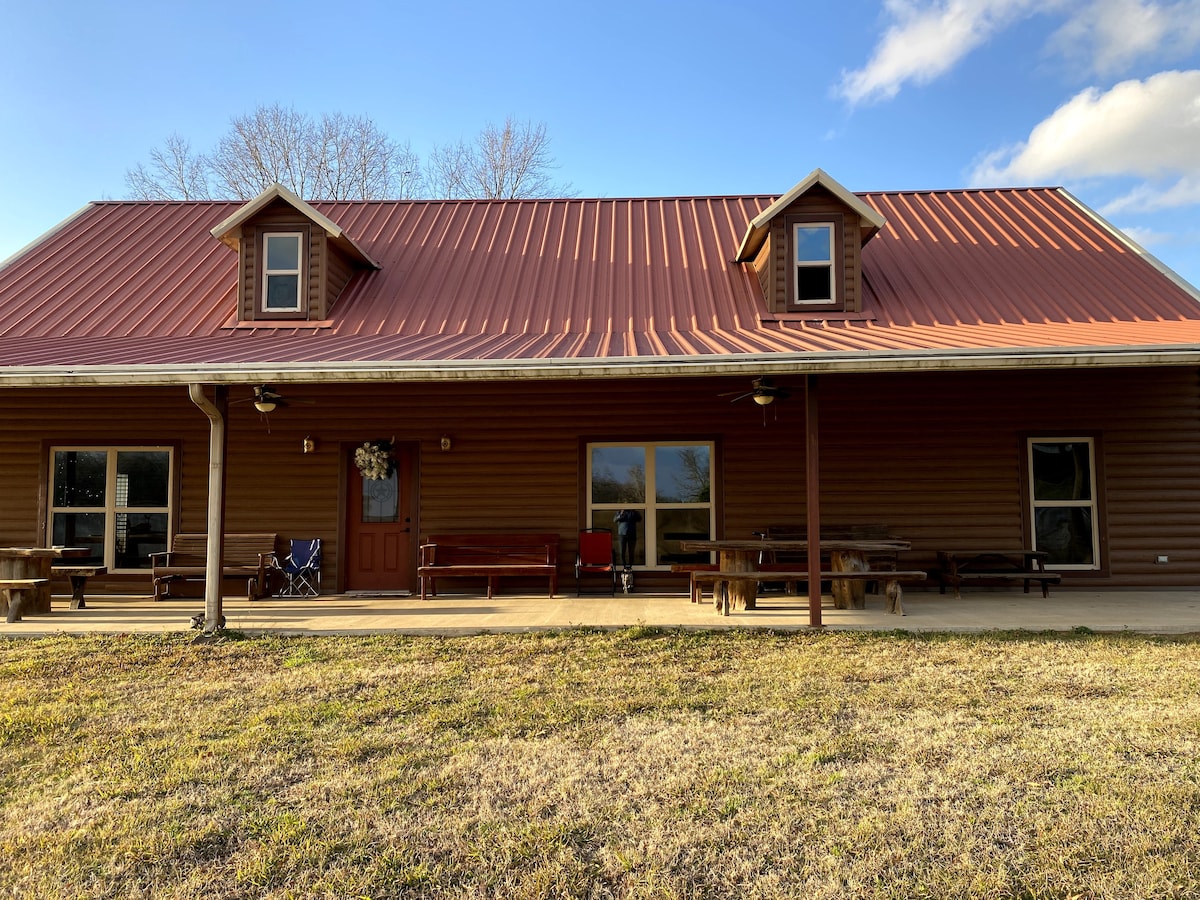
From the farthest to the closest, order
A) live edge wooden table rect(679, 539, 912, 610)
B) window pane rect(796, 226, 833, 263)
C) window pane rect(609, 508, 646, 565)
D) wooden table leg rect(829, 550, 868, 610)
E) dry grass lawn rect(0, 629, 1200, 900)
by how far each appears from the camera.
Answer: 1. window pane rect(796, 226, 833, 263)
2. window pane rect(609, 508, 646, 565)
3. wooden table leg rect(829, 550, 868, 610)
4. live edge wooden table rect(679, 539, 912, 610)
5. dry grass lawn rect(0, 629, 1200, 900)

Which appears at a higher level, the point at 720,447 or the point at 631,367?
the point at 631,367

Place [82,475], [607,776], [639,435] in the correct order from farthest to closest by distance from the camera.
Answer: [82,475]
[639,435]
[607,776]

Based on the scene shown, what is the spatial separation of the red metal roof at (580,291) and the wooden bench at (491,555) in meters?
2.47

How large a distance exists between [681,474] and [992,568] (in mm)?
4034

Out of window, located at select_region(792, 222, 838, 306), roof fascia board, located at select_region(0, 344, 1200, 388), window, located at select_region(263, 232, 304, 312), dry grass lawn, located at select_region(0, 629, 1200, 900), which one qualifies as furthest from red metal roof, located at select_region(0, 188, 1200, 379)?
dry grass lawn, located at select_region(0, 629, 1200, 900)

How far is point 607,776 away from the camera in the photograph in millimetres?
3859

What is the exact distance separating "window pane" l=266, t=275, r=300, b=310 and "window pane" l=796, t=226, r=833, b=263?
6.66 m

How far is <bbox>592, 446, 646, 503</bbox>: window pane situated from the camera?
10.4m

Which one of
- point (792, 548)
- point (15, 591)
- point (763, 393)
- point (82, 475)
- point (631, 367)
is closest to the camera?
point (631, 367)

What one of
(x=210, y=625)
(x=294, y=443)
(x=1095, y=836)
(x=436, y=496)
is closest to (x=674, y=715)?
(x=1095, y=836)

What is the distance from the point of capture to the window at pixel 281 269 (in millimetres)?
10867

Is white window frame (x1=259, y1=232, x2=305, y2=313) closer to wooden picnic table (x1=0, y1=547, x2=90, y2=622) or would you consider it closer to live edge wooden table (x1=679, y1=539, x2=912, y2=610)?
wooden picnic table (x1=0, y1=547, x2=90, y2=622)

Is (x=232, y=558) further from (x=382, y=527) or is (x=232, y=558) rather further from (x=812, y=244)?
(x=812, y=244)

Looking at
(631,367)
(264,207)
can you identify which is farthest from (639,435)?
(264,207)
